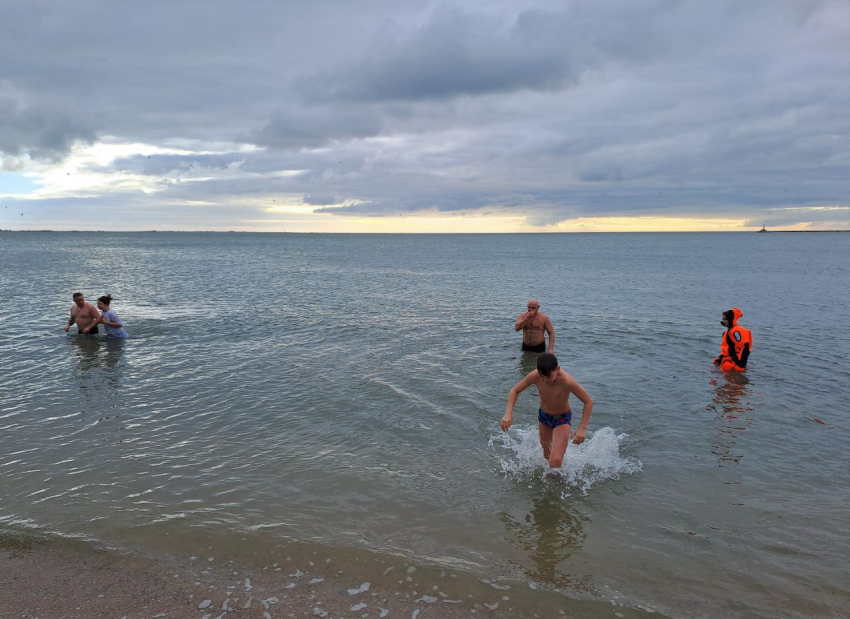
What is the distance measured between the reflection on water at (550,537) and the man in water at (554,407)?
2.56ft

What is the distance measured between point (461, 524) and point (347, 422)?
4153mm

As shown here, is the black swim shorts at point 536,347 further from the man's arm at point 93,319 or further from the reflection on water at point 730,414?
the man's arm at point 93,319

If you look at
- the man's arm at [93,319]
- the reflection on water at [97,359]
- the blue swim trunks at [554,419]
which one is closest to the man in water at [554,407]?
the blue swim trunks at [554,419]

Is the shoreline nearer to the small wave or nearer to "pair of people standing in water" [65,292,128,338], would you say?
the small wave

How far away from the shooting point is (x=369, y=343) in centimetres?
1791

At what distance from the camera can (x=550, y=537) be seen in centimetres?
642

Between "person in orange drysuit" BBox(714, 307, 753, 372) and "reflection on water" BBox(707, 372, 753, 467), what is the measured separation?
12.2 inches

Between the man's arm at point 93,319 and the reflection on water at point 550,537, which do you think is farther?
the man's arm at point 93,319

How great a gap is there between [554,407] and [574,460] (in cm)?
115

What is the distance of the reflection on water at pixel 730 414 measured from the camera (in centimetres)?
910

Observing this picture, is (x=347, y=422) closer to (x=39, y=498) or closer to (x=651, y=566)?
(x=39, y=498)

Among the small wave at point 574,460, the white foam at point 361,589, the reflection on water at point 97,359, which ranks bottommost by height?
the white foam at point 361,589

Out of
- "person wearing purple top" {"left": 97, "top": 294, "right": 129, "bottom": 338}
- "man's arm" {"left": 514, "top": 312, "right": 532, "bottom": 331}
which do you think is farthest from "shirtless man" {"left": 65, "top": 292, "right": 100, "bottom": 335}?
"man's arm" {"left": 514, "top": 312, "right": 532, "bottom": 331}

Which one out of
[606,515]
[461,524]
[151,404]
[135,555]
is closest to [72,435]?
[151,404]
